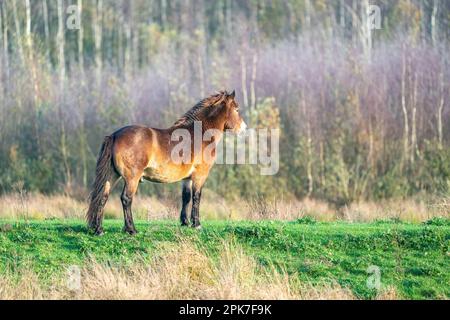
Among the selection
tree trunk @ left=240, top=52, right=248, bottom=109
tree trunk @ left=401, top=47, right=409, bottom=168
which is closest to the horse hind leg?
tree trunk @ left=401, top=47, right=409, bottom=168

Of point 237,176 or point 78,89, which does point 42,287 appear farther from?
point 78,89

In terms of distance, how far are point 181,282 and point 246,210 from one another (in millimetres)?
7379

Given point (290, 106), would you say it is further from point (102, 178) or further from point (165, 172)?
point (102, 178)

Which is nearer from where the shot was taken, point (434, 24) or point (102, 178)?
point (102, 178)

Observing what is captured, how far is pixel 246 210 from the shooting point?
21797 millimetres

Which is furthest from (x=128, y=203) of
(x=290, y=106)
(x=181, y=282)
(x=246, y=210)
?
(x=290, y=106)

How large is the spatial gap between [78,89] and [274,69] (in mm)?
7200

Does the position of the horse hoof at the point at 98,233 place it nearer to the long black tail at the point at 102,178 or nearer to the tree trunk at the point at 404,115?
the long black tail at the point at 102,178

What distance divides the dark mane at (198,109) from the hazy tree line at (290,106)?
38.5ft

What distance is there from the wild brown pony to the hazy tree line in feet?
39.1

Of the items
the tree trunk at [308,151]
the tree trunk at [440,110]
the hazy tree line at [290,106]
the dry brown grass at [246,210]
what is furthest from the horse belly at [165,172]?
the tree trunk at [440,110]

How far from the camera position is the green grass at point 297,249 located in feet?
49.3

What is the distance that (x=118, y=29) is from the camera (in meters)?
53.0

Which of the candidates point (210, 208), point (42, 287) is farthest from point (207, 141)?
point (210, 208)
